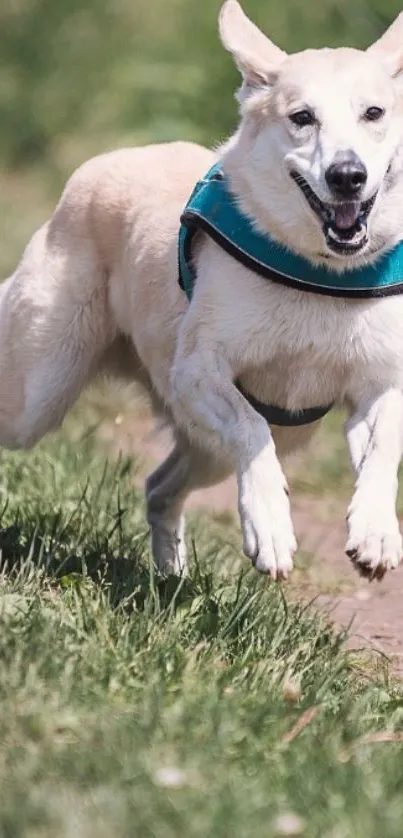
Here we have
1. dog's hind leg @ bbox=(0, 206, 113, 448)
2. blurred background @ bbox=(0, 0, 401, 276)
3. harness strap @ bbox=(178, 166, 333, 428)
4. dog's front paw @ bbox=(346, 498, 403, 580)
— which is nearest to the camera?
dog's front paw @ bbox=(346, 498, 403, 580)

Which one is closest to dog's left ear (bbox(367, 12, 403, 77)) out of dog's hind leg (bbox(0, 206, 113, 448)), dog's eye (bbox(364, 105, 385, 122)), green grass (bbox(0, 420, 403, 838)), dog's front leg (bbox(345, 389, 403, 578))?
dog's eye (bbox(364, 105, 385, 122))

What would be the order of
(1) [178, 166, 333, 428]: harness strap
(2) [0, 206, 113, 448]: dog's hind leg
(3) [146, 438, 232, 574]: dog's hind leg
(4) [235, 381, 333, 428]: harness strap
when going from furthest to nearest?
(3) [146, 438, 232, 574]: dog's hind leg
(2) [0, 206, 113, 448]: dog's hind leg
(4) [235, 381, 333, 428]: harness strap
(1) [178, 166, 333, 428]: harness strap

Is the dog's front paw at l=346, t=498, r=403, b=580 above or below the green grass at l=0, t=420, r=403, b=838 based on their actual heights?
above

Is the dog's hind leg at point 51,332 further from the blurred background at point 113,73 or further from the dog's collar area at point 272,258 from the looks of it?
the blurred background at point 113,73

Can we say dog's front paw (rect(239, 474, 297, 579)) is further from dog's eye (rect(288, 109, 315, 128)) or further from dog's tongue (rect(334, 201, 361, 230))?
dog's eye (rect(288, 109, 315, 128))

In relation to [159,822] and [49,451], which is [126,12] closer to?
[49,451]

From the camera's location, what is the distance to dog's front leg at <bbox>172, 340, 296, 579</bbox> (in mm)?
3900

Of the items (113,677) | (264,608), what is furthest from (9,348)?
(113,677)

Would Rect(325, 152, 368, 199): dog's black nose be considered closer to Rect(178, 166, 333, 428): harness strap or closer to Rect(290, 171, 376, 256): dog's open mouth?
Rect(290, 171, 376, 256): dog's open mouth

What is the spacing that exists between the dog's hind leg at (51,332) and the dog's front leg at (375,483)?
109 cm

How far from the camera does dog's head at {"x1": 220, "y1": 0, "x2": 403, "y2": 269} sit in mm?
3959

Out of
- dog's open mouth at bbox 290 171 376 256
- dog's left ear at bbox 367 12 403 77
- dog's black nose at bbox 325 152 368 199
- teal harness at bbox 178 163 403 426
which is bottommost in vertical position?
teal harness at bbox 178 163 403 426

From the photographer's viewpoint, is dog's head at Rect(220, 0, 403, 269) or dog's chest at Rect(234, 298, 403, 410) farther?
dog's chest at Rect(234, 298, 403, 410)

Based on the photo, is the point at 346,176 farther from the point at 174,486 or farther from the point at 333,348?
the point at 174,486
